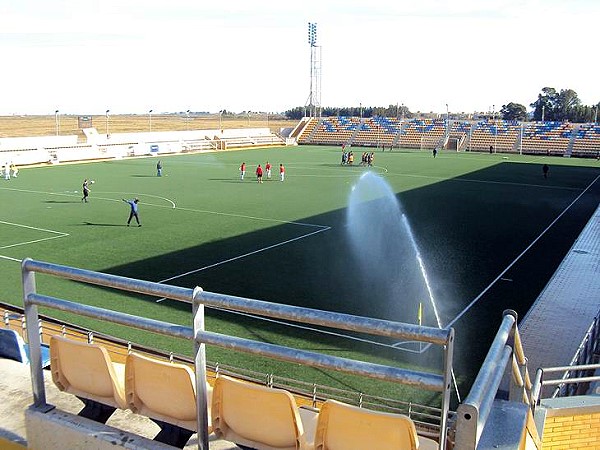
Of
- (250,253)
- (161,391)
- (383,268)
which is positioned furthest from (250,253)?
(161,391)

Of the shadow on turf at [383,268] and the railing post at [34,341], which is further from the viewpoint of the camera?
the shadow on turf at [383,268]

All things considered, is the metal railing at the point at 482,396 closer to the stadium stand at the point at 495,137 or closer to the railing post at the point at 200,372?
the railing post at the point at 200,372

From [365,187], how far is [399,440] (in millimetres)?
38877

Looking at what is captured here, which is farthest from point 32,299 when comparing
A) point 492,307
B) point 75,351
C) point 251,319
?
point 492,307

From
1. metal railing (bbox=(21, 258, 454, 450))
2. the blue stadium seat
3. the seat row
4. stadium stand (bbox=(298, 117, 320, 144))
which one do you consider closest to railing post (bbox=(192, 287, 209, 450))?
metal railing (bbox=(21, 258, 454, 450))

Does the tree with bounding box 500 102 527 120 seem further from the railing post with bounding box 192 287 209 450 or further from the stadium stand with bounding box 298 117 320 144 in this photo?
the railing post with bounding box 192 287 209 450

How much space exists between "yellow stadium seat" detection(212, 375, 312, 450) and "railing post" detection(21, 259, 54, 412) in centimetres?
123

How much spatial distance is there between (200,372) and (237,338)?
319 mm

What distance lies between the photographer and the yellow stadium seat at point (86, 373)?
379 centimetres

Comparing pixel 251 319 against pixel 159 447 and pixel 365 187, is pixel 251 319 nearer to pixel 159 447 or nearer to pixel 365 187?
pixel 159 447

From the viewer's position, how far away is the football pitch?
14852mm

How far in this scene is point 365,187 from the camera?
4144 centimetres

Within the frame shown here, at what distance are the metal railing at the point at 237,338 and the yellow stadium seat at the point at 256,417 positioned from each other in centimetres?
13

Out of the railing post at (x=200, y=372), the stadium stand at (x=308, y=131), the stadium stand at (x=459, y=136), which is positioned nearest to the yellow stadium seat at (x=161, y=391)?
the railing post at (x=200, y=372)
